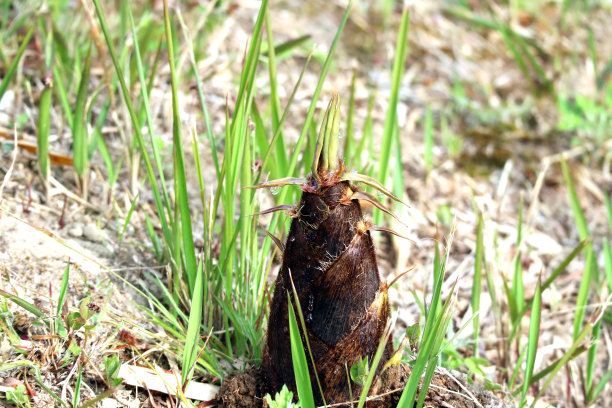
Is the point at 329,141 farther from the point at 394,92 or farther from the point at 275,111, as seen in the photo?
the point at 394,92

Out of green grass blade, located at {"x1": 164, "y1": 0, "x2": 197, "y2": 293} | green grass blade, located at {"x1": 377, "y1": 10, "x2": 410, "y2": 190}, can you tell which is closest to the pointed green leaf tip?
green grass blade, located at {"x1": 164, "y1": 0, "x2": 197, "y2": 293}

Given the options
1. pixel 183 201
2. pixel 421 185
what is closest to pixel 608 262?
pixel 421 185

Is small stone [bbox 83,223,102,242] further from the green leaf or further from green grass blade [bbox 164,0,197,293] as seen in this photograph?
the green leaf

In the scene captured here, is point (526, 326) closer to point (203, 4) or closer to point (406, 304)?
point (406, 304)

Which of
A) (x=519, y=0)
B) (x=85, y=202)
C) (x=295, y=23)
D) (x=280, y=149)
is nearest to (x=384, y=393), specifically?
(x=280, y=149)

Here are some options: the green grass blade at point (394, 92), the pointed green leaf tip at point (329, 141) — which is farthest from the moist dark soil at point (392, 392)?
the green grass blade at point (394, 92)

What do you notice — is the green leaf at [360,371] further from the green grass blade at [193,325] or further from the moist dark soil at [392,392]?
the green grass blade at [193,325]
